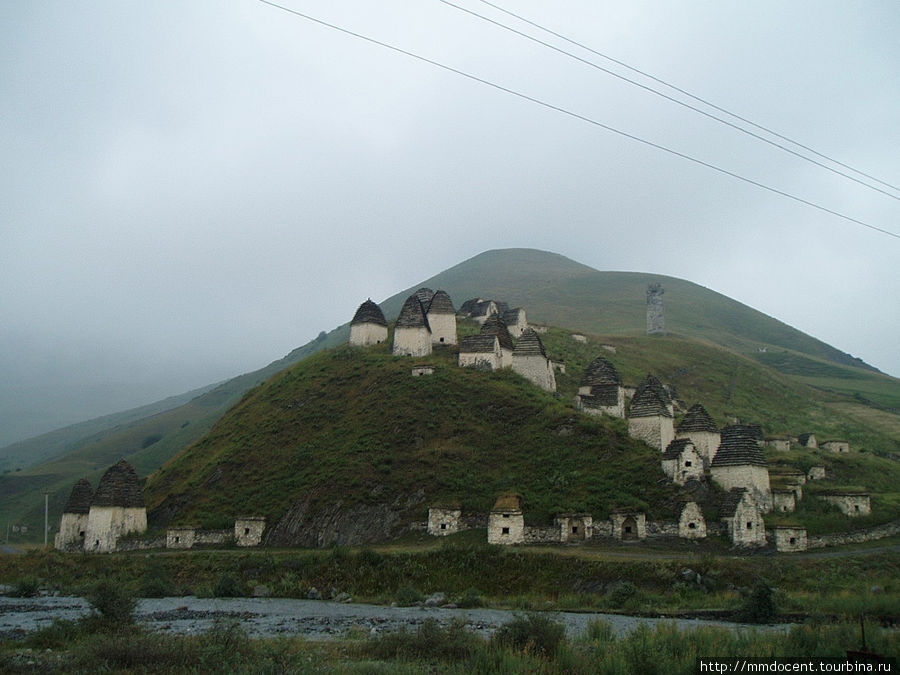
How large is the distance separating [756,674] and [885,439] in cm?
6545

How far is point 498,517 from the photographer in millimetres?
34219

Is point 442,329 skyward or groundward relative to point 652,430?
skyward

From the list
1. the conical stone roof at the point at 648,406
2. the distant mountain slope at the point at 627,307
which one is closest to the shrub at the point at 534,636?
the conical stone roof at the point at 648,406

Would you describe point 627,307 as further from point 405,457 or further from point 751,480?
point 751,480

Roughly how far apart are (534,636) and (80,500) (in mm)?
40843

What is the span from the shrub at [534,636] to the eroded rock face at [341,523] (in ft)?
69.9

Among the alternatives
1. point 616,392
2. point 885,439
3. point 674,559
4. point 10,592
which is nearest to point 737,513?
point 674,559

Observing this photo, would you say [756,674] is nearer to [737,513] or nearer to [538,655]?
[538,655]

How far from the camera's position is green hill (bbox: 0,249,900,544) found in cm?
7612

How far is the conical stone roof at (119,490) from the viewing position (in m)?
43.7

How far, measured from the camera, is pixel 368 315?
64312mm

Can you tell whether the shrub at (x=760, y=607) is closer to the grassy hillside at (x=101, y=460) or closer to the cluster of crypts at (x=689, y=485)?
the cluster of crypts at (x=689, y=485)

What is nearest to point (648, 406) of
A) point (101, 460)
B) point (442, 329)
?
point (442, 329)

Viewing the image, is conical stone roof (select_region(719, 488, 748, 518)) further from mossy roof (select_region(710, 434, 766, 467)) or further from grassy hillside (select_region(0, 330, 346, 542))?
grassy hillside (select_region(0, 330, 346, 542))
